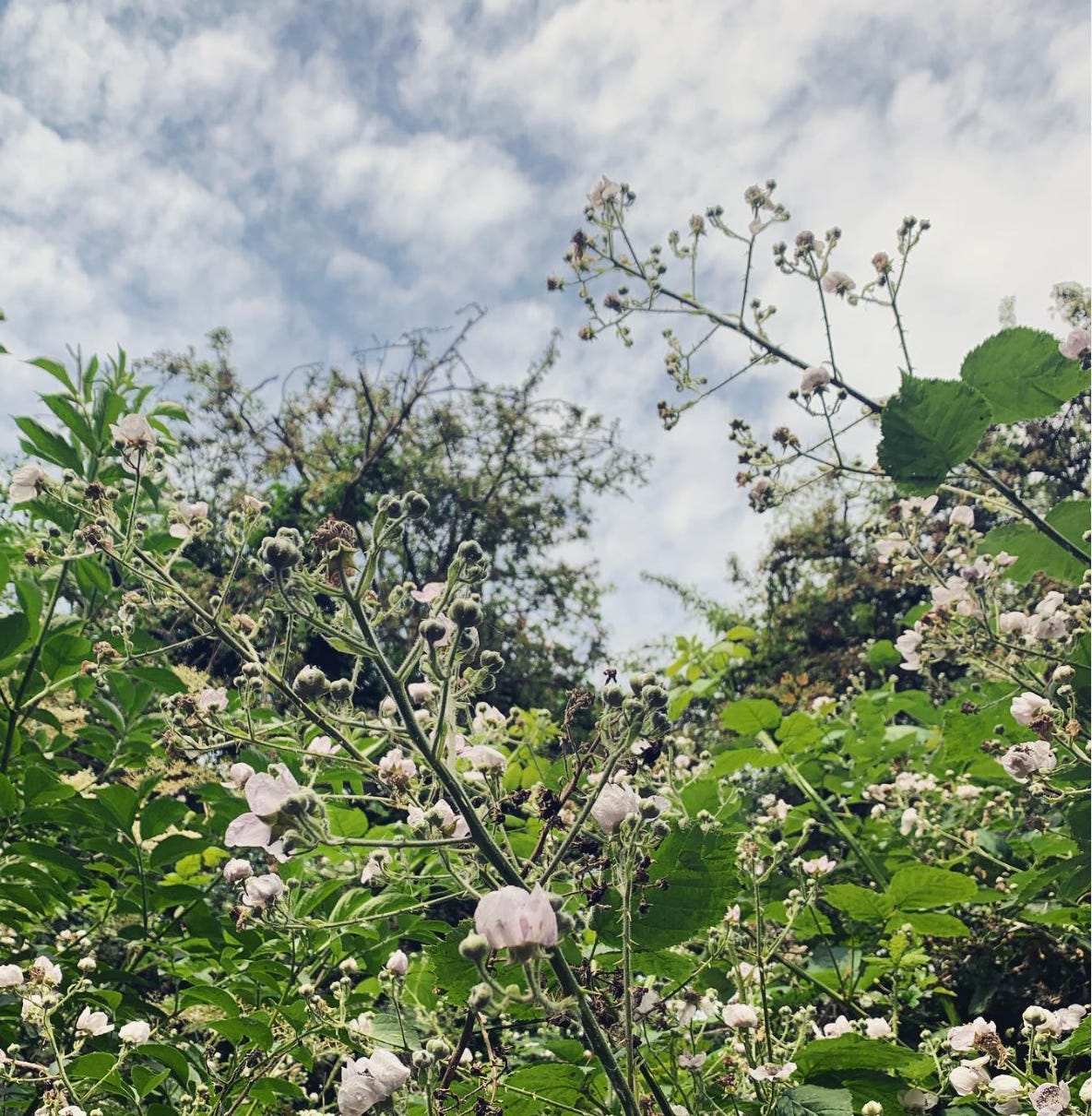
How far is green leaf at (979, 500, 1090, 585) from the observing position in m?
2.02

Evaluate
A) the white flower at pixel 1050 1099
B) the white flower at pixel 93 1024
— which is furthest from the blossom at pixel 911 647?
the white flower at pixel 93 1024

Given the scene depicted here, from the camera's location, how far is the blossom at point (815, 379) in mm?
2238

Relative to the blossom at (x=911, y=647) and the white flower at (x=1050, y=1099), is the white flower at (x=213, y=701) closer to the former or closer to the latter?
the white flower at (x=1050, y=1099)

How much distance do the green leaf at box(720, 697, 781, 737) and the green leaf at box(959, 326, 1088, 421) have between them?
110cm

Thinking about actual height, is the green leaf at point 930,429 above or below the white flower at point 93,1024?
above

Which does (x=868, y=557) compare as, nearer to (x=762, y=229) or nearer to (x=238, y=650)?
(x=762, y=229)

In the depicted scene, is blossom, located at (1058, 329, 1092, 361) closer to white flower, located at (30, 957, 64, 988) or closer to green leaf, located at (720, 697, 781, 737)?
green leaf, located at (720, 697, 781, 737)

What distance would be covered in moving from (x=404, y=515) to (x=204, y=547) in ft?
37.0

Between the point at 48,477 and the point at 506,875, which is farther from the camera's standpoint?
the point at 48,477

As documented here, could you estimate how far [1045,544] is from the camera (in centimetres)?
205

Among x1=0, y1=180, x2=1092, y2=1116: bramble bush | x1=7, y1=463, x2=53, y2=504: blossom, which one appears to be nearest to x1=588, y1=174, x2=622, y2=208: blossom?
x1=0, y1=180, x2=1092, y2=1116: bramble bush

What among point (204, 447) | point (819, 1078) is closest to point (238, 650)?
point (819, 1078)

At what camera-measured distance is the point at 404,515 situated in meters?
1.11

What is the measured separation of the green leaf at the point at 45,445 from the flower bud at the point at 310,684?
1503 millimetres
